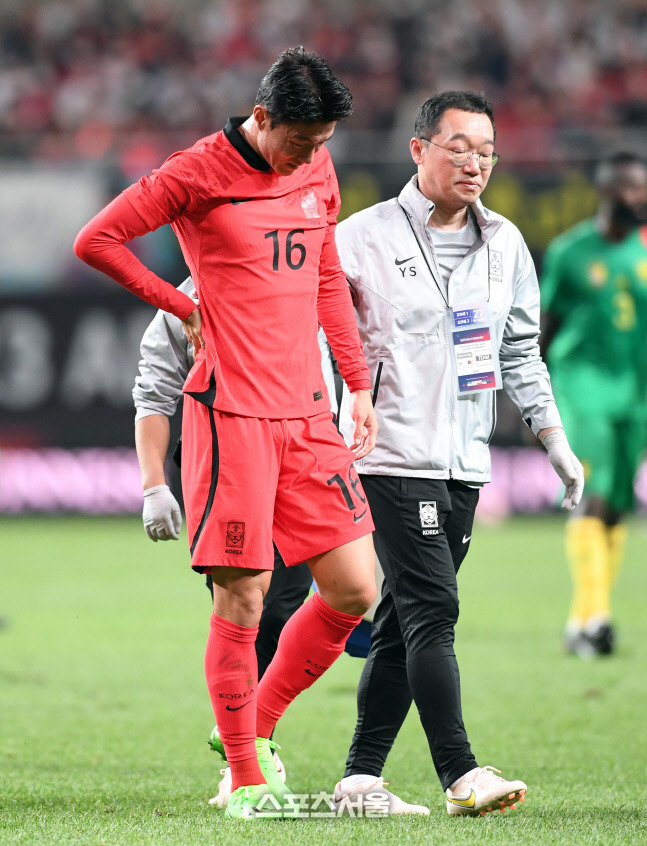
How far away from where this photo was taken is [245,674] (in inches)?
141

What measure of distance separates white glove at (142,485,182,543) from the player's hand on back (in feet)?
1.85

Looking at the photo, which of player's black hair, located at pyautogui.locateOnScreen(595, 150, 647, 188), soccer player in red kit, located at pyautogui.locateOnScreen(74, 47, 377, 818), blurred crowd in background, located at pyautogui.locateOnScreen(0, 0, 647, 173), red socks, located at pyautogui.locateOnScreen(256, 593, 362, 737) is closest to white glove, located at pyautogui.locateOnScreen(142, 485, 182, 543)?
soccer player in red kit, located at pyautogui.locateOnScreen(74, 47, 377, 818)

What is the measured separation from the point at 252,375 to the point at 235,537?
0.44 metres

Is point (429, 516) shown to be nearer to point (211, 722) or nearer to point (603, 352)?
point (211, 722)

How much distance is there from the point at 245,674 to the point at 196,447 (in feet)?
2.09

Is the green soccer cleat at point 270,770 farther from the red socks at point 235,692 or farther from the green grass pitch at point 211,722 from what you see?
the green grass pitch at point 211,722

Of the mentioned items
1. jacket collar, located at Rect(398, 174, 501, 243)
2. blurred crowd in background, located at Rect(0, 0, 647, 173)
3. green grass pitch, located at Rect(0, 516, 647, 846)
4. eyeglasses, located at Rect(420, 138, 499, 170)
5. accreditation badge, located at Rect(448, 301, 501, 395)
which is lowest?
green grass pitch, located at Rect(0, 516, 647, 846)

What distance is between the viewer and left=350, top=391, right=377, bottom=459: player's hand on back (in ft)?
12.2

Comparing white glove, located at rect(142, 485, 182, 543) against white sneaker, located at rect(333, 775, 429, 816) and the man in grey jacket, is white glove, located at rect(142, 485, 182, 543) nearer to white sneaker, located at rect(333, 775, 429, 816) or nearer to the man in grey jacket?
the man in grey jacket

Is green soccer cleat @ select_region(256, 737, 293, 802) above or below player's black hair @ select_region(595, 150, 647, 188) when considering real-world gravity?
below

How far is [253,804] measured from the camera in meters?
3.52

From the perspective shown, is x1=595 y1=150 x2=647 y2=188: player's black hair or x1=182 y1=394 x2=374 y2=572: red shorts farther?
x1=595 y1=150 x2=647 y2=188: player's black hair

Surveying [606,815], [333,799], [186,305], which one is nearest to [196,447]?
[186,305]

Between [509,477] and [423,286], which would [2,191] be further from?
[423,286]
